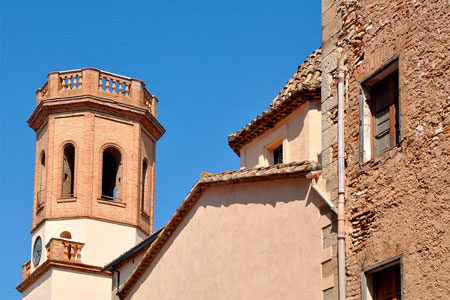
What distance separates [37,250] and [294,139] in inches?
913

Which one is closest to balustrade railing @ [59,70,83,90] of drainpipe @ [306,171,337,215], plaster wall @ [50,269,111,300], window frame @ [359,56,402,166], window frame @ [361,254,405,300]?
plaster wall @ [50,269,111,300]

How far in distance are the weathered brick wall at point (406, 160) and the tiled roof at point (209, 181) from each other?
78 cm

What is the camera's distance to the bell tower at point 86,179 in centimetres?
4016

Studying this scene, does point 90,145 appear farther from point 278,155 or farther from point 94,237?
point 278,155

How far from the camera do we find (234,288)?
17328 millimetres

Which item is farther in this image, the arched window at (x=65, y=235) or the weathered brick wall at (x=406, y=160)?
the arched window at (x=65, y=235)

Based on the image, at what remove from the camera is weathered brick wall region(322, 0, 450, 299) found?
12.5 meters

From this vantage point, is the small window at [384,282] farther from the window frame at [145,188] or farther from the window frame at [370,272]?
the window frame at [145,188]

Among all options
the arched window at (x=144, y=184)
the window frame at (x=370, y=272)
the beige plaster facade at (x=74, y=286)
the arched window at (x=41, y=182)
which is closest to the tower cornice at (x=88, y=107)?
the arched window at (x=41, y=182)

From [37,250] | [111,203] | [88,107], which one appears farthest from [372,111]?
[37,250]

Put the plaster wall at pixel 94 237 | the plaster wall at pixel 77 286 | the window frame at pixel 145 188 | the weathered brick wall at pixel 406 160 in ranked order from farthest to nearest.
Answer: the window frame at pixel 145 188 < the plaster wall at pixel 94 237 < the plaster wall at pixel 77 286 < the weathered brick wall at pixel 406 160

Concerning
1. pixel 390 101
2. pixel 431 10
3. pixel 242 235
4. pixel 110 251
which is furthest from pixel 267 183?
pixel 110 251

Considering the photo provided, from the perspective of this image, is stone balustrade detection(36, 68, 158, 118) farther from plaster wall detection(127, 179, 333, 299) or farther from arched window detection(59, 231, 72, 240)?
plaster wall detection(127, 179, 333, 299)

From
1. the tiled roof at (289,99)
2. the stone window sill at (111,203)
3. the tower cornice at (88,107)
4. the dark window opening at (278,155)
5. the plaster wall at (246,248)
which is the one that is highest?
the tower cornice at (88,107)
